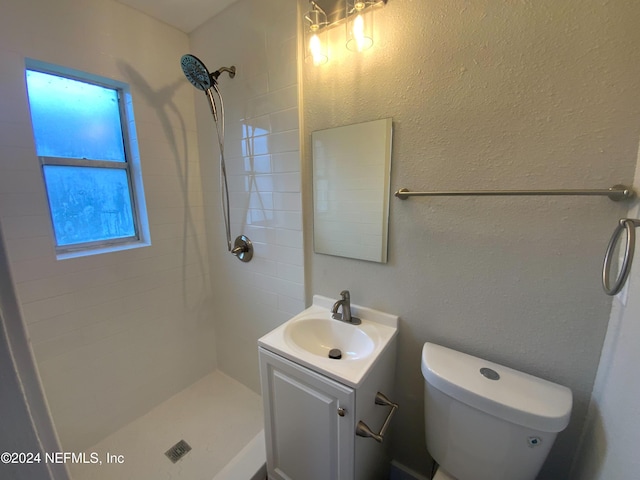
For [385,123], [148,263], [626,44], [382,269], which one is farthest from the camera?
[148,263]

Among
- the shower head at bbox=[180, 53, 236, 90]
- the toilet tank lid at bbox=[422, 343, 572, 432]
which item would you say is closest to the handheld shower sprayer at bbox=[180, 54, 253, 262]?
the shower head at bbox=[180, 53, 236, 90]

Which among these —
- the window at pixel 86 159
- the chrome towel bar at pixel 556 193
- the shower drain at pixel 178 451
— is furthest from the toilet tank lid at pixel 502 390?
the window at pixel 86 159

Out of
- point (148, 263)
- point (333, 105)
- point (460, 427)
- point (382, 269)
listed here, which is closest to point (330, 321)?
point (382, 269)

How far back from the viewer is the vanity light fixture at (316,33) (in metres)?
1.11

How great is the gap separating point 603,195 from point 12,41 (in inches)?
90.3

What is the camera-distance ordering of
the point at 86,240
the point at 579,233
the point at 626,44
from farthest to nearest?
1. the point at 86,240
2. the point at 579,233
3. the point at 626,44

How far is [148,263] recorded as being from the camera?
5.39 ft

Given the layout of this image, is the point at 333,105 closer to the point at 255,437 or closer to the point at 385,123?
the point at 385,123

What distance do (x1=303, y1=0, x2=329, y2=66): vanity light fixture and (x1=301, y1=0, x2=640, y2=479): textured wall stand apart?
5 cm

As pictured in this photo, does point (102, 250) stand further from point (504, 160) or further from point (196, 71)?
point (504, 160)

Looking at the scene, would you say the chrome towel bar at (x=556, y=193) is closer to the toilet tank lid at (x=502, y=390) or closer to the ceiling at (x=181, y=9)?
the toilet tank lid at (x=502, y=390)

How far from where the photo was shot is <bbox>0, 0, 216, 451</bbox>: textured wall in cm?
117

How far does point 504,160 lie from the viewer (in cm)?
88

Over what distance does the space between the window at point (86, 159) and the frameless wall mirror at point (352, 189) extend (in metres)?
1.15
